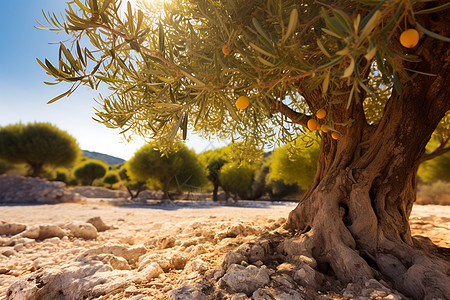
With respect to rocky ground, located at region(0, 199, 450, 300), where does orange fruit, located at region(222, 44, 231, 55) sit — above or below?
above

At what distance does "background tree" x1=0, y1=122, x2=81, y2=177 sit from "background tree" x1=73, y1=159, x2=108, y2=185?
63.5 ft

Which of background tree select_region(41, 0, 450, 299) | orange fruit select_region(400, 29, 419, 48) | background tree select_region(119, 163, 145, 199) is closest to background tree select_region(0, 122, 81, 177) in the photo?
background tree select_region(119, 163, 145, 199)

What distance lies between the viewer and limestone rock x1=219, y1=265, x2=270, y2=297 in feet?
6.42

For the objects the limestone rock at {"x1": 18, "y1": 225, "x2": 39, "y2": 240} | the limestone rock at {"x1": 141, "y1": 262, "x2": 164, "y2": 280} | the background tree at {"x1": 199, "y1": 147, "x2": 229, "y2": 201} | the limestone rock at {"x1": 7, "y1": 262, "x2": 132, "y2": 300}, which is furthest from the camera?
the background tree at {"x1": 199, "y1": 147, "x2": 229, "y2": 201}

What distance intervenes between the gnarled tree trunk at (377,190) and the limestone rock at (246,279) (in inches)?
26.0

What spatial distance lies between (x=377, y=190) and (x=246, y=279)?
2.16 m

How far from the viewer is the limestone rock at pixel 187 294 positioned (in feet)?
5.91

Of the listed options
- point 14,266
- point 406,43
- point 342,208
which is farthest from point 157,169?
point 406,43

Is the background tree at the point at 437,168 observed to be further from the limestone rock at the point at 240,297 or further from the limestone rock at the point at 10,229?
the limestone rock at the point at 10,229

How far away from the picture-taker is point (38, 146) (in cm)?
2531

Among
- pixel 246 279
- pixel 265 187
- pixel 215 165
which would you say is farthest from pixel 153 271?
pixel 265 187

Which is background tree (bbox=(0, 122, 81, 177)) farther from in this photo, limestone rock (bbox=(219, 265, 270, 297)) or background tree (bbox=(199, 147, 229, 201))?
limestone rock (bbox=(219, 265, 270, 297))

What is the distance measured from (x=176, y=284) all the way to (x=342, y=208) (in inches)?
85.4

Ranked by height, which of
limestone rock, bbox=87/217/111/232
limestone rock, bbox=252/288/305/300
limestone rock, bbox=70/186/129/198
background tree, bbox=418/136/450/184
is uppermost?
background tree, bbox=418/136/450/184
